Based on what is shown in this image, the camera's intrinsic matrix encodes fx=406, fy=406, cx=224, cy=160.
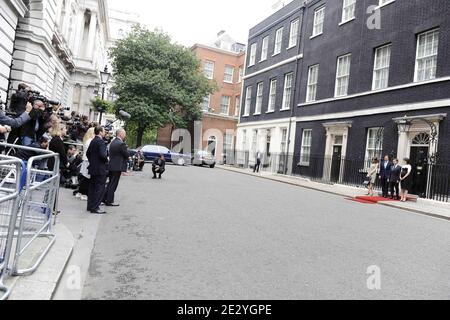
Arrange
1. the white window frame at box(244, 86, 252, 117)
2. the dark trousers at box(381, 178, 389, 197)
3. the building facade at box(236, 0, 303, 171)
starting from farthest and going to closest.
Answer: the white window frame at box(244, 86, 252, 117)
the building facade at box(236, 0, 303, 171)
the dark trousers at box(381, 178, 389, 197)

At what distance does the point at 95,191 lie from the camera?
8258 mm

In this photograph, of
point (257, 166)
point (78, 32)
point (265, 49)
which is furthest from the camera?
point (78, 32)

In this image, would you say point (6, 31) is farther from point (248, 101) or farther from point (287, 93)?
point (248, 101)

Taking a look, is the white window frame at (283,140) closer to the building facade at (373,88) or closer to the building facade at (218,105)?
the building facade at (373,88)

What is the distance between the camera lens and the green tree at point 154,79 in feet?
114

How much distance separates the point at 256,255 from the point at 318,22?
80.4ft

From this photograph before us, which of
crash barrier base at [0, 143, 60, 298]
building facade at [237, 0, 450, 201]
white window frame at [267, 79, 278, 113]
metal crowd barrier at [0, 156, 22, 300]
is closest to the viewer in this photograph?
metal crowd barrier at [0, 156, 22, 300]

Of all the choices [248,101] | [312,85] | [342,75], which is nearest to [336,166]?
[342,75]

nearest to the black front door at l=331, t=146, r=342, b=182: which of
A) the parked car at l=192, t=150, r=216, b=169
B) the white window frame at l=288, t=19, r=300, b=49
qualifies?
the white window frame at l=288, t=19, r=300, b=49

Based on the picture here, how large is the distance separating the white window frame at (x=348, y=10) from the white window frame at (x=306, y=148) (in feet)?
23.2

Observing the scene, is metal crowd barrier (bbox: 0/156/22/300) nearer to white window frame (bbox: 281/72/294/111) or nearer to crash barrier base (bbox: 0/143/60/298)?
crash barrier base (bbox: 0/143/60/298)

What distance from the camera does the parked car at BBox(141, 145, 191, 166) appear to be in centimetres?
2889

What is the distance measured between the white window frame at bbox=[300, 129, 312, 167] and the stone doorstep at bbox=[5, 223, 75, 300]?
2196cm

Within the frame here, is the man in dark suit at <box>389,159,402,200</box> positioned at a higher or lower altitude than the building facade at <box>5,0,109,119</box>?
lower
